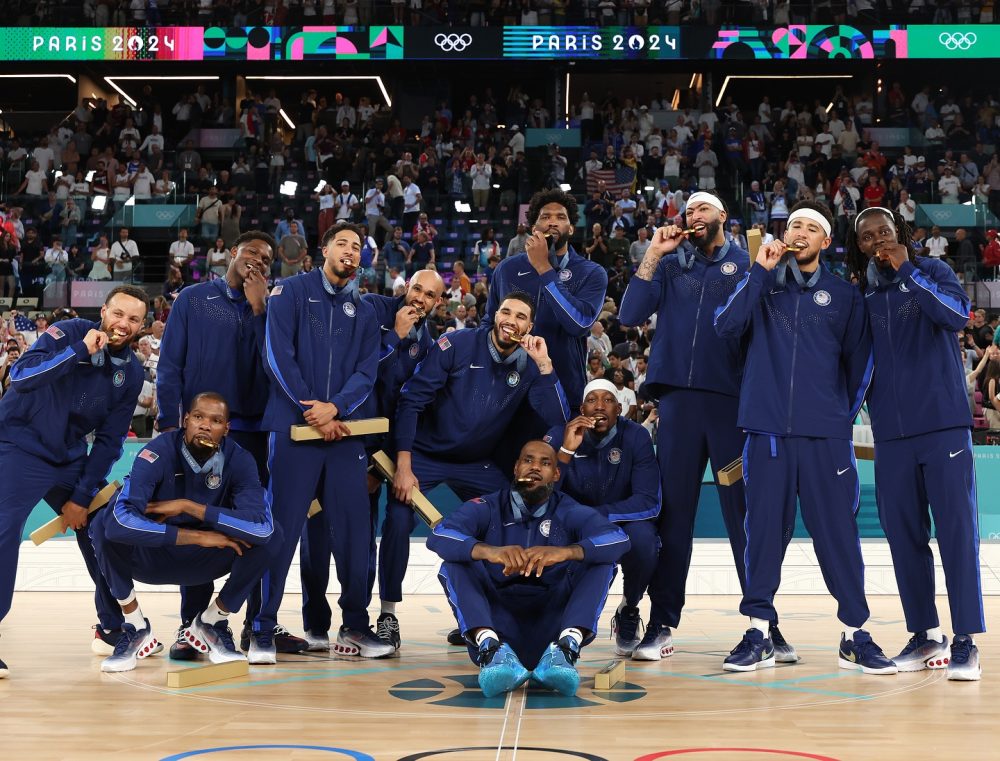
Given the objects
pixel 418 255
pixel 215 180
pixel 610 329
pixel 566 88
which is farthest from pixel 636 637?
pixel 566 88

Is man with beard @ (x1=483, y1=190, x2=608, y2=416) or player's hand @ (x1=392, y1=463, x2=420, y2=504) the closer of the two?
player's hand @ (x1=392, y1=463, x2=420, y2=504)

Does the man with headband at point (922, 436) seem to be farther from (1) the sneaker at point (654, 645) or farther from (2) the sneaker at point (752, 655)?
(1) the sneaker at point (654, 645)

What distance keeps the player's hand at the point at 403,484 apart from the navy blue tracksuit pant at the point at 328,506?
234mm

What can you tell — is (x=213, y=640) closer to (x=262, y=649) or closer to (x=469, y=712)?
(x=262, y=649)

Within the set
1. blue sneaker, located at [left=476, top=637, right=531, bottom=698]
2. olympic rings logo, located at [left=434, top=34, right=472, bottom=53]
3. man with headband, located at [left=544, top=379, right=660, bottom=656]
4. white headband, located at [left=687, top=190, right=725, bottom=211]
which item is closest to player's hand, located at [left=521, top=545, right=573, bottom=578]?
blue sneaker, located at [left=476, top=637, right=531, bottom=698]

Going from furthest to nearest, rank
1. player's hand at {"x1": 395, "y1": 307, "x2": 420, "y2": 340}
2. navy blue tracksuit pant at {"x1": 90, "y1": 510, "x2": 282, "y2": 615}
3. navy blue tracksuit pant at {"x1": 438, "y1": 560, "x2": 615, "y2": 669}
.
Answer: player's hand at {"x1": 395, "y1": 307, "x2": 420, "y2": 340} < navy blue tracksuit pant at {"x1": 90, "y1": 510, "x2": 282, "y2": 615} < navy blue tracksuit pant at {"x1": 438, "y1": 560, "x2": 615, "y2": 669}

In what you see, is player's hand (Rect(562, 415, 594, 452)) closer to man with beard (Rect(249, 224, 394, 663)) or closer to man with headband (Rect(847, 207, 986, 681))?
man with beard (Rect(249, 224, 394, 663))

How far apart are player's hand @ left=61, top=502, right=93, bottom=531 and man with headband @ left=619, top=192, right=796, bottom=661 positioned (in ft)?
10.1

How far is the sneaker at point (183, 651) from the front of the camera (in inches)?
246

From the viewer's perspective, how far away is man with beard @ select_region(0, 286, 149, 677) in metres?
6.02

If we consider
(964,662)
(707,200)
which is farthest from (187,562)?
(964,662)

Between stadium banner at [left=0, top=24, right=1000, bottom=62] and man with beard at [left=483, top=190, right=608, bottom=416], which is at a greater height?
stadium banner at [left=0, top=24, right=1000, bottom=62]

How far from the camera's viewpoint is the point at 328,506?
21.1 feet

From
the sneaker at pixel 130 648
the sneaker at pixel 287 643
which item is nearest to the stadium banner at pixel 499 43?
the sneaker at pixel 287 643
